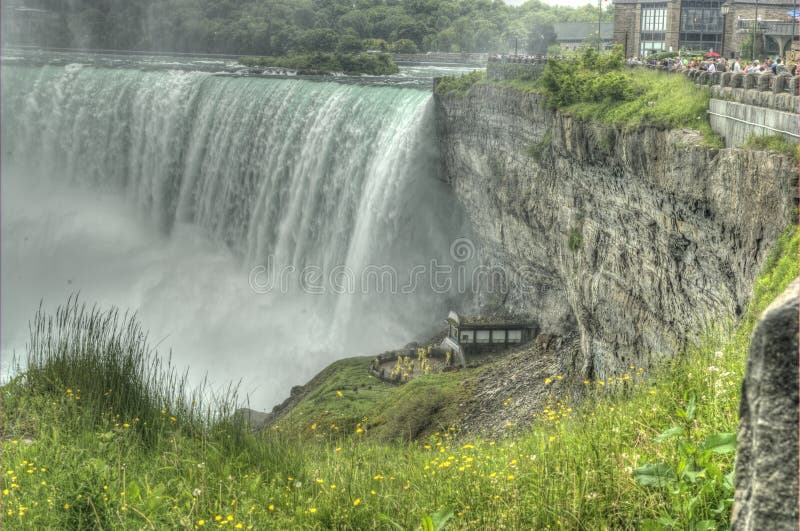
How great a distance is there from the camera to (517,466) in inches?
319

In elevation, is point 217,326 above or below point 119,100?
below

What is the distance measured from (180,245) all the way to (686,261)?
1279 inches

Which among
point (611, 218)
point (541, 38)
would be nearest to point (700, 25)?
point (541, 38)

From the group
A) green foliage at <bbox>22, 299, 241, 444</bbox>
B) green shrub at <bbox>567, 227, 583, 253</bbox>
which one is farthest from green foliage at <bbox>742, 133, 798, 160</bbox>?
green foliage at <bbox>22, 299, 241, 444</bbox>

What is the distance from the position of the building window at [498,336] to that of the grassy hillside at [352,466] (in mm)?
17671

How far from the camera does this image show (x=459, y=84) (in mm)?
36656

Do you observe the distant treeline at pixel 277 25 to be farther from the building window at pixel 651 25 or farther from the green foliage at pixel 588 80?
the green foliage at pixel 588 80

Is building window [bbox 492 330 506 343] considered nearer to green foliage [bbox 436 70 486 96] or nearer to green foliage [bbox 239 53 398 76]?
green foliage [bbox 436 70 486 96]

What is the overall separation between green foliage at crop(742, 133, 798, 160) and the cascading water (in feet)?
70.8

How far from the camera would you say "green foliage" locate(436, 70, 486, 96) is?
119ft

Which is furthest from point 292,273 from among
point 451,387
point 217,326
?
point 451,387

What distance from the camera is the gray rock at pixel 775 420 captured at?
3891 millimetres

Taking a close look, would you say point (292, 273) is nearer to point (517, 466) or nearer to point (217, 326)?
point (217, 326)

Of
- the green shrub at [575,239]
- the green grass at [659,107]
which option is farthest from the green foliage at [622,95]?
the green shrub at [575,239]
